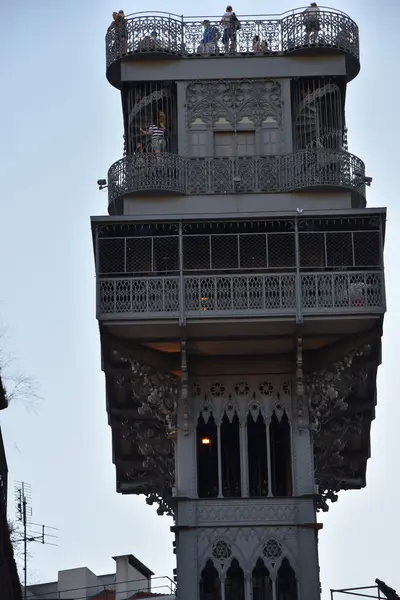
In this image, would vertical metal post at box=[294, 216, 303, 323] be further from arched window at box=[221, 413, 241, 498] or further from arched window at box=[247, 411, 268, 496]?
arched window at box=[221, 413, 241, 498]

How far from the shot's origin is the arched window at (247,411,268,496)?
68.0m

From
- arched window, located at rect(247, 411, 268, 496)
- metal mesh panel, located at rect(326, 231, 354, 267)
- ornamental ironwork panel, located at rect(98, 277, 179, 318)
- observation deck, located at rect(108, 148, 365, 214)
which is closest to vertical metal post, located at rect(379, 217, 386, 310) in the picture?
metal mesh panel, located at rect(326, 231, 354, 267)

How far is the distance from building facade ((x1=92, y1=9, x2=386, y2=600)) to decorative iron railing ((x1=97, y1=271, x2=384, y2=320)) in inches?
1.4

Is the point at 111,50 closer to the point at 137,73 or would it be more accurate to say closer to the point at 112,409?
the point at 137,73

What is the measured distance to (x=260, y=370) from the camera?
68.2 metres

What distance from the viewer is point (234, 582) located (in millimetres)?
66500

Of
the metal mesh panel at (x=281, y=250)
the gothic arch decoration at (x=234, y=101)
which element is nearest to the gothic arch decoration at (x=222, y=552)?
the metal mesh panel at (x=281, y=250)

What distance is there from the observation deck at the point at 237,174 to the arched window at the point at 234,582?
9.94 m

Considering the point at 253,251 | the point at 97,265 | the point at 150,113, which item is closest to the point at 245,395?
the point at 253,251

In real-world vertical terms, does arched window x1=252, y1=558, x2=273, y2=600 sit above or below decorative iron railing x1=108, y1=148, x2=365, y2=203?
below

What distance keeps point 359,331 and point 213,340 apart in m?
3.79

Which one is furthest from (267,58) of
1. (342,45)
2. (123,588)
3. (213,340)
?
(123,588)

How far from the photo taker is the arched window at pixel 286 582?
66.2 metres

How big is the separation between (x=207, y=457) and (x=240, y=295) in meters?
4.61
